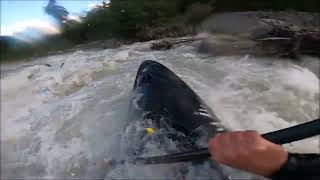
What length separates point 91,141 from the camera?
1.58 meters

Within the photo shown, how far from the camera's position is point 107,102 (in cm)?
179

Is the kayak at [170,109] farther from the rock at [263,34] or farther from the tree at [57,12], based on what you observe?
the tree at [57,12]

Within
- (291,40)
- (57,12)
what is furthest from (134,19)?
(291,40)

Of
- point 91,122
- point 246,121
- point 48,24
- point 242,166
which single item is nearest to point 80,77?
point 91,122

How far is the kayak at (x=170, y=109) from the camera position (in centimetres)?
134

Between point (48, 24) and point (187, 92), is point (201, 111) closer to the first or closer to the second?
point (187, 92)

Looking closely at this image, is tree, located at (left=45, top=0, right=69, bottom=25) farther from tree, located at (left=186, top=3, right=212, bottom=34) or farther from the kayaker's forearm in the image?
tree, located at (left=186, top=3, right=212, bottom=34)

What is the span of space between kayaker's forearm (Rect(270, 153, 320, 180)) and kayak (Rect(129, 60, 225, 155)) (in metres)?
0.46

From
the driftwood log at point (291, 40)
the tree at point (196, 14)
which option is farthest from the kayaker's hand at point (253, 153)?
the driftwood log at point (291, 40)

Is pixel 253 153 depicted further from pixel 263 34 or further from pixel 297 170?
pixel 263 34

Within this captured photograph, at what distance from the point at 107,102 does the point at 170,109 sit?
1.36 ft

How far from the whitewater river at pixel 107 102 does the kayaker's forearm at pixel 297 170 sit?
0.90 ft

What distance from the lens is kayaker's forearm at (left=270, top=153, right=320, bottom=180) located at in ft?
2.68

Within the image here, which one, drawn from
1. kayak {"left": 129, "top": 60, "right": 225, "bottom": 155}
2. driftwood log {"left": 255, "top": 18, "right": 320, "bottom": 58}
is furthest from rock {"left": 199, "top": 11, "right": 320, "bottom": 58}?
kayak {"left": 129, "top": 60, "right": 225, "bottom": 155}
